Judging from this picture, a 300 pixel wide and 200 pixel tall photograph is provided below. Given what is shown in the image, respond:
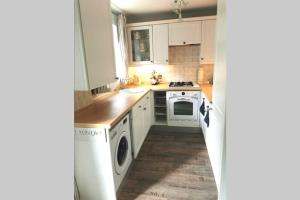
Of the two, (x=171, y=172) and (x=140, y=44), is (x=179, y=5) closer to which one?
(x=140, y=44)

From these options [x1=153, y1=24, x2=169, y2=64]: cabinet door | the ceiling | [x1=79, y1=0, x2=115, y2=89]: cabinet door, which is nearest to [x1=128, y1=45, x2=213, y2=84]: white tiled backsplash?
[x1=153, y1=24, x2=169, y2=64]: cabinet door

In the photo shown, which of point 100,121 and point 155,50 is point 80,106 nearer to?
point 100,121

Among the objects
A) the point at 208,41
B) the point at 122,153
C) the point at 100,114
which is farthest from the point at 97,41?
the point at 208,41

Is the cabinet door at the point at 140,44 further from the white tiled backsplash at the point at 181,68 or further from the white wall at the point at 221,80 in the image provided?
the white wall at the point at 221,80

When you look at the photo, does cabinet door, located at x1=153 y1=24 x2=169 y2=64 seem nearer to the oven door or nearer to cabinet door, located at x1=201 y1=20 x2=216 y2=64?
cabinet door, located at x1=201 y1=20 x2=216 y2=64

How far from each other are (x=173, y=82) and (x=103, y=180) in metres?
2.54

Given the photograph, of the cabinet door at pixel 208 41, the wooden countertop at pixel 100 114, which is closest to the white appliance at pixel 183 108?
the cabinet door at pixel 208 41

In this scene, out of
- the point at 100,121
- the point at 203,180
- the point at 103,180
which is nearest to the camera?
the point at 100,121

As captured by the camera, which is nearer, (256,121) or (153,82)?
(256,121)

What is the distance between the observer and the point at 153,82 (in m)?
3.62

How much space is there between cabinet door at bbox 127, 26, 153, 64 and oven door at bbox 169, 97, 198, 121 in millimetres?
1024

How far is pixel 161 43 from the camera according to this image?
3400 millimetres

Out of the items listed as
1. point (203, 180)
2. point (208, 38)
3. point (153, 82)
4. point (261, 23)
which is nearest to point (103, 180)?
point (203, 180)

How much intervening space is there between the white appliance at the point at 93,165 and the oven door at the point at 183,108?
1.95 m
